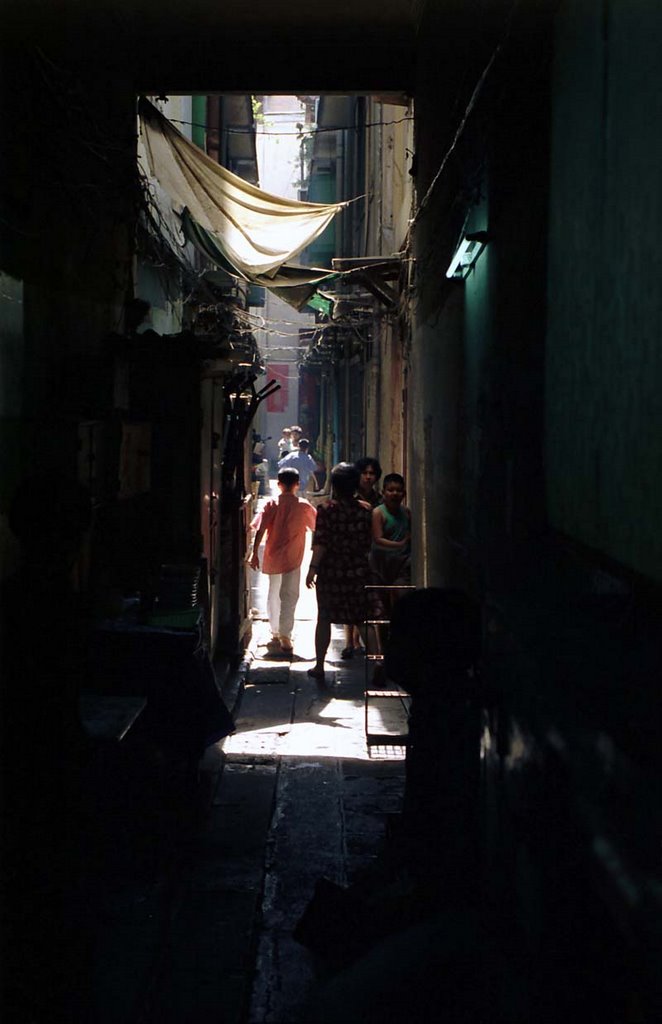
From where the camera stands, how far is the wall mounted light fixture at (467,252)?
649 cm

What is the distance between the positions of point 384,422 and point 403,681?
41.2 ft

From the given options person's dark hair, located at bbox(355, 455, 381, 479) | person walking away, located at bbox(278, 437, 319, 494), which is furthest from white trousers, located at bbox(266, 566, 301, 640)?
person walking away, located at bbox(278, 437, 319, 494)

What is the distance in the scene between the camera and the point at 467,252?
7113 mm

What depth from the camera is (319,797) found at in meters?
7.80

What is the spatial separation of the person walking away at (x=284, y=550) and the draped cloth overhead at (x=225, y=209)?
8.09ft

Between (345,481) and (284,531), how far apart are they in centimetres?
162

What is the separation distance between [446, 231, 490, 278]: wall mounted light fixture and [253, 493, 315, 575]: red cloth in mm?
5212

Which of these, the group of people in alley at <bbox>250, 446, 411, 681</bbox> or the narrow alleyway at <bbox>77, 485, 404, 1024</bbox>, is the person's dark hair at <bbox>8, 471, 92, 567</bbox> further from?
the group of people in alley at <bbox>250, 446, 411, 681</bbox>

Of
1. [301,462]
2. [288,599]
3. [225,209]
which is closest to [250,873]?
[288,599]

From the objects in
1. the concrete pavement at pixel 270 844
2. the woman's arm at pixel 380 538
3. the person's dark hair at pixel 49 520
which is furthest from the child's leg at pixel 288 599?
the person's dark hair at pixel 49 520

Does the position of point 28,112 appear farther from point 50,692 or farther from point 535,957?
point 535,957

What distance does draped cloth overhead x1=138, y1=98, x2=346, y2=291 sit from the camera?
36.2ft

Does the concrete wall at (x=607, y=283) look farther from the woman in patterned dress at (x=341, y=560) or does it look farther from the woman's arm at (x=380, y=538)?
the woman in patterned dress at (x=341, y=560)

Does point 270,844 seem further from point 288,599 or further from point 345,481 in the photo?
point 288,599
